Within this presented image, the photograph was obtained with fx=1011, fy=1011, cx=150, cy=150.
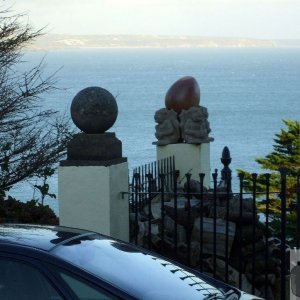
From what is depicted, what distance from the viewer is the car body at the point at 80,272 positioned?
18.0 ft

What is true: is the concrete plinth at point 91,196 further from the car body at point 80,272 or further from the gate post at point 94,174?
the car body at point 80,272

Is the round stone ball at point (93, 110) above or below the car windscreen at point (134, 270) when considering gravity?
above

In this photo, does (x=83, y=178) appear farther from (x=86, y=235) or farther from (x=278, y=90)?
(x=278, y=90)

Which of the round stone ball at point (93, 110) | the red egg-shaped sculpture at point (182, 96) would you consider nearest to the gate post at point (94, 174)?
the round stone ball at point (93, 110)

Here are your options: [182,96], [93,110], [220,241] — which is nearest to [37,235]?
[93,110]

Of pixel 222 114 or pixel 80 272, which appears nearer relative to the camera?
pixel 80 272

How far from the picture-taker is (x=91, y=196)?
9.45 metres

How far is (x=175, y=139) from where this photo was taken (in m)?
15.4

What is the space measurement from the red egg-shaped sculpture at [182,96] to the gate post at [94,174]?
6.11 m

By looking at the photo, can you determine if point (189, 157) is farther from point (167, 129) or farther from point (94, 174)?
point (94, 174)

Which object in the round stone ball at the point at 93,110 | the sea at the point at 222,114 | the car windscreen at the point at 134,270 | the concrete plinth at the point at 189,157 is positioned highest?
the round stone ball at the point at 93,110

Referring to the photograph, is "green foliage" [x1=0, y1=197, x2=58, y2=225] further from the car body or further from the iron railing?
the car body

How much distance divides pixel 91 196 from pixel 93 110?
0.83 m

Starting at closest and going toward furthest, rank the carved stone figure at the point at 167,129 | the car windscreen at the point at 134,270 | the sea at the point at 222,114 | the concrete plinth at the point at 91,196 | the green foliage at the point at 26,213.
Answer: the car windscreen at the point at 134,270 < the concrete plinth at the point at 91,196 < the green foliage at the point at 26,213 < the carved stone figure at the point at 167,129 < the sea at the point at 222,114
